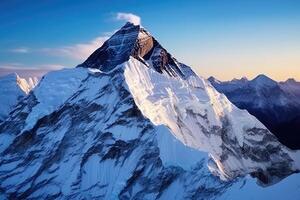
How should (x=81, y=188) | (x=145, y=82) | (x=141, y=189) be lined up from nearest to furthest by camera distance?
(x=141, y=189) < (x=81, y=188) < (x=145, y=82)

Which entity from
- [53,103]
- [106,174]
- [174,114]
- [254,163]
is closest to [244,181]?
[106,174]

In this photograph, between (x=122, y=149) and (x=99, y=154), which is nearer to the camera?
(x=122, y=149)

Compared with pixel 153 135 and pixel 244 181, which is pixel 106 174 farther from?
pixel 244 181

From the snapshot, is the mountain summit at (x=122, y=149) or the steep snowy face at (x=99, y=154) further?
the mountain summit at (x=122, y=149)

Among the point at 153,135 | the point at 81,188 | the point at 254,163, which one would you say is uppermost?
the point at 153,135

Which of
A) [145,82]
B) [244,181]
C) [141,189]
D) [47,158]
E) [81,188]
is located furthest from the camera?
[145,82]

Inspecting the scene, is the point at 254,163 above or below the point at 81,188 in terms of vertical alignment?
below

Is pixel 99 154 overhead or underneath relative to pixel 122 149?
underneath

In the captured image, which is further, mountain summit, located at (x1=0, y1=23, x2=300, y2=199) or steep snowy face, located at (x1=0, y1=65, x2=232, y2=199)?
mountain summit, located at (x1=0, y1=23, x2=300, y2=199)
